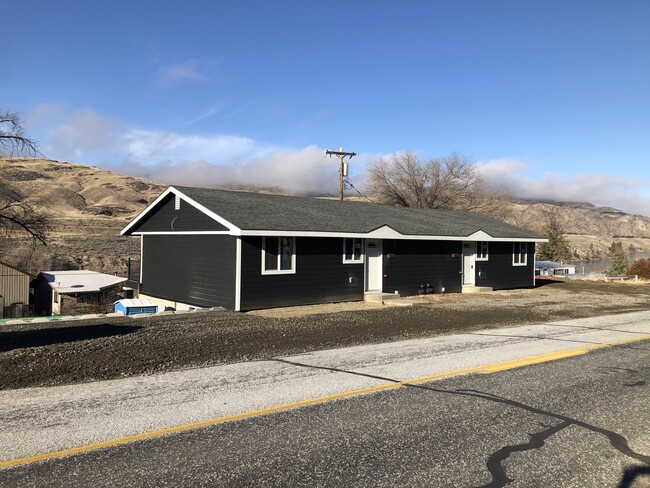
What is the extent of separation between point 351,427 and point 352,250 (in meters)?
14.7

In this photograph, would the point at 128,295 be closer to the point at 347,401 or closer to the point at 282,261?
the point at 282,261

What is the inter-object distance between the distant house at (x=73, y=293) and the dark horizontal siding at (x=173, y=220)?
300 inches

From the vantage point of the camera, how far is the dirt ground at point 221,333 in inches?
328

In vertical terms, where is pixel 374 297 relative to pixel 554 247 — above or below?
below

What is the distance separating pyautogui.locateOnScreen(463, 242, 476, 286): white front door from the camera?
81.7 feet

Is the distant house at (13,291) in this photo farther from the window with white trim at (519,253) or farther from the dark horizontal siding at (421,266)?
the window with white trim at (519,253)

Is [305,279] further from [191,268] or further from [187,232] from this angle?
[187,232]

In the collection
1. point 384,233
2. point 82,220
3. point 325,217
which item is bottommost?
point 384,233

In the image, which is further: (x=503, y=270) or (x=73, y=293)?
(x=73, y=293)

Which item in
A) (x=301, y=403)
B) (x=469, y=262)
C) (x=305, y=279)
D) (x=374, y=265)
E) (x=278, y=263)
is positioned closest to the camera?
(x=301, y=403)

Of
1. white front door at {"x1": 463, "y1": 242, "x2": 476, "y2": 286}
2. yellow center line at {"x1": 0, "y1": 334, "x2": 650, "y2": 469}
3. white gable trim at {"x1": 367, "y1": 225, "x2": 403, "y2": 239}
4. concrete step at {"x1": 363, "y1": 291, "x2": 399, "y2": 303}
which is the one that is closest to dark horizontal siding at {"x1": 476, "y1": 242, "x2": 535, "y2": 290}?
white front door at {"x1": 463, "y1": 242, "x2": 476, "y2": 286}

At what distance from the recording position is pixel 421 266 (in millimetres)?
22438

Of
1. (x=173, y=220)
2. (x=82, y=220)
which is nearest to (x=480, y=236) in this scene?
(x=173, y=220)

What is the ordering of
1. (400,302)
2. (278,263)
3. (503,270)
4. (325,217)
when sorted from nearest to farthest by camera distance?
(278,263)
(400,302)
(325,217)
(503,270)
